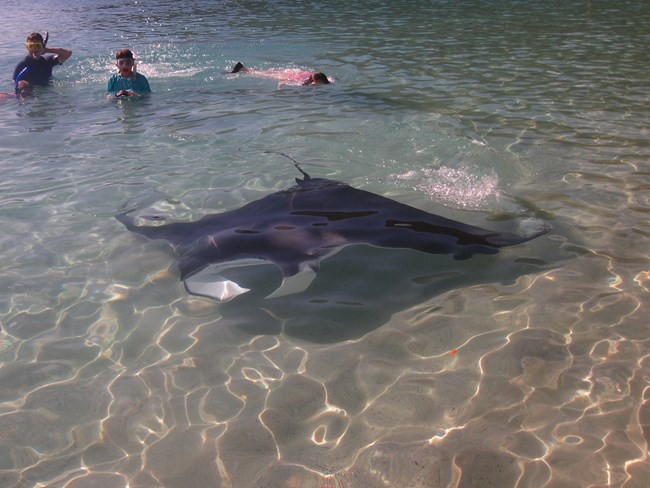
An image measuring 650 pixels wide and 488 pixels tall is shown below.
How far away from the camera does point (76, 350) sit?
14.0 ft

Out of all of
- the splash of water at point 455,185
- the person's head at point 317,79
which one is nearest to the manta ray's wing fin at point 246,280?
the splash of water at point 455,185

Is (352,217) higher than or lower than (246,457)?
higher

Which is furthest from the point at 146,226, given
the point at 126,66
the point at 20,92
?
the point at 20,92

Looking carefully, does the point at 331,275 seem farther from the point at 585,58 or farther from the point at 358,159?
the point at 585,58

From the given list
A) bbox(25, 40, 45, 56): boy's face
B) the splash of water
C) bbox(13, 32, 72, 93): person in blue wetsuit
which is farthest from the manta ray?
bbox(25, 40, 45, 56): boy's face

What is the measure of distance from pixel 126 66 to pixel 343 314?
8.34 m

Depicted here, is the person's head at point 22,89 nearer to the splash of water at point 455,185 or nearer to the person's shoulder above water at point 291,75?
the person's shoulder above water at point 291,75

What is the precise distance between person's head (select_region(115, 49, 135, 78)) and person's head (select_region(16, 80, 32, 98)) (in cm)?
236

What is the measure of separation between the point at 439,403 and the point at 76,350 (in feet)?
8.65

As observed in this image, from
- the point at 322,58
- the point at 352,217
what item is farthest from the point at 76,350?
the point at 322,58

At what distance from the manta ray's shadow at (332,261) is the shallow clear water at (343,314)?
3cm

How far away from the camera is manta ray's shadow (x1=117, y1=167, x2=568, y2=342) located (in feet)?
14.7

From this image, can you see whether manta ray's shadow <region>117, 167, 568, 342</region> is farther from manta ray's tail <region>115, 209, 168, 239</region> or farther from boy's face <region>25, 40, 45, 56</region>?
boy's face <region>25, 40, 45, 56</region>

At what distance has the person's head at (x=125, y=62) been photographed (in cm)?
1074
